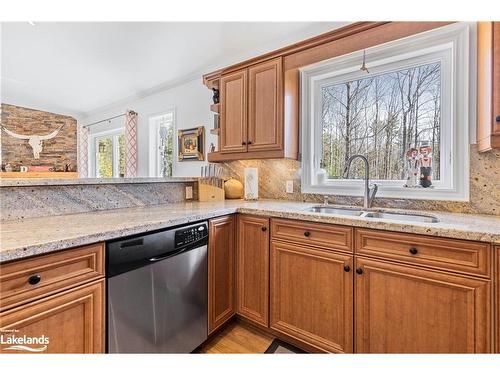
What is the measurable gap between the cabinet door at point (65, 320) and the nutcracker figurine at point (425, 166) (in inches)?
80.0

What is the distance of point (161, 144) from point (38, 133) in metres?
3.45

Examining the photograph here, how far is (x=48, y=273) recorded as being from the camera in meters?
0.87

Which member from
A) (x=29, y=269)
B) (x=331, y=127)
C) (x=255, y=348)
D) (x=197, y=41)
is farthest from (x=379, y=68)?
(x=29, y=269)

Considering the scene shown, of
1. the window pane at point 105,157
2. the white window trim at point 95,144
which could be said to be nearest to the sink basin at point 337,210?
the white window trim at point 95,144

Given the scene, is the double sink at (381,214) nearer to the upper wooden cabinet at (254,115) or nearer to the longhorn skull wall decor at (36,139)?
the upper wooden cabinet at (254,115)

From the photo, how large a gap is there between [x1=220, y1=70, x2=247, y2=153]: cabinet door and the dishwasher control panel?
0.95m

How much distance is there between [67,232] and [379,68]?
229cm

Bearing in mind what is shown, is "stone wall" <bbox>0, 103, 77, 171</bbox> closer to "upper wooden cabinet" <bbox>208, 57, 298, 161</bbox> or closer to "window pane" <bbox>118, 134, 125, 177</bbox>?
"window pane" <bbox>118, 134, 125, 177</bbox>

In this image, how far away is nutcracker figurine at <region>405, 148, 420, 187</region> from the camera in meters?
1.75

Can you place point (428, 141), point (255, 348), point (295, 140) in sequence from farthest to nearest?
1. point (295, 140)
2. point (428, 141)
3. point (255, 348)

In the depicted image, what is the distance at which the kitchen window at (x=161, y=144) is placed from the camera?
12.6 feet

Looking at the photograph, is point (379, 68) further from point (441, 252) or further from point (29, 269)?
point (29, 269)

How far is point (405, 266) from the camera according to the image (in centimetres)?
118

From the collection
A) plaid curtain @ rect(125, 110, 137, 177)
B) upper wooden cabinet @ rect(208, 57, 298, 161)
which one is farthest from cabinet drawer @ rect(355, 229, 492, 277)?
plaid curtain @ rect(125, 110, 137, 177)
